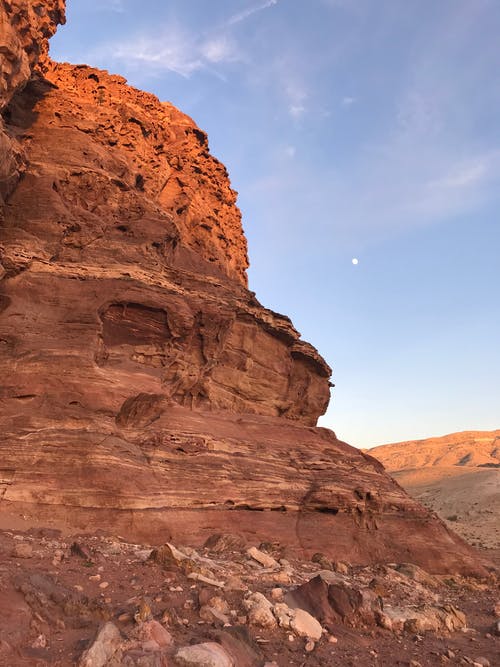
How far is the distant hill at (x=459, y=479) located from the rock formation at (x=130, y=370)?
2388 cm

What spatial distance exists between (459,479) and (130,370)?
75.1m

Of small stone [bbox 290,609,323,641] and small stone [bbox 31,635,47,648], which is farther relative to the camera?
small stone [bbox 290,609,323,641]

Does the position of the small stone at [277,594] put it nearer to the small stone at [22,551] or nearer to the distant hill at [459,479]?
the small stone at [22,551]

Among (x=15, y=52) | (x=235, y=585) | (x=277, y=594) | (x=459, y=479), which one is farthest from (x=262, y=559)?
(x=459, y=479)

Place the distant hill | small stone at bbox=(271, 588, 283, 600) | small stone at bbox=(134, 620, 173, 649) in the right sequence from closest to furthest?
1. small stone at bbox=(134, 620, 173, 649)
2. small stone at bbox=(271, 588, 283, 600)
3. the distant hill

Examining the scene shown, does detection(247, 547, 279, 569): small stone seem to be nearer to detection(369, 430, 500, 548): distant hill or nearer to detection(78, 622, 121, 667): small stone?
detection(78, 622, 121, 667): small stone

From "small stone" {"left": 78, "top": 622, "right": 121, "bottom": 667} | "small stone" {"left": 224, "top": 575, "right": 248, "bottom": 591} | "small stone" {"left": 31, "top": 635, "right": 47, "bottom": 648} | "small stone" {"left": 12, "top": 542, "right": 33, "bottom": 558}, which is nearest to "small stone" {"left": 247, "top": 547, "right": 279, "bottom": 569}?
"small stone" {"left": 224, "top": 575, "right": 248, "bottom": 591}

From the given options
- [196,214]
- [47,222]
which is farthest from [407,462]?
[47,222]

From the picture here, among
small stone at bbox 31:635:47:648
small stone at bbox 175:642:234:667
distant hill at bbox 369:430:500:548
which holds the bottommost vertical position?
small stone at bbox 31:635:47:648

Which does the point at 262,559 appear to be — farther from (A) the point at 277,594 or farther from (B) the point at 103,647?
(B) the point at 103,647

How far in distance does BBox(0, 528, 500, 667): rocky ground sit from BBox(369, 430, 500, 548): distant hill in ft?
106

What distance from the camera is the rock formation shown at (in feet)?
51.1

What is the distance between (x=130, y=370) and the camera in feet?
60.5

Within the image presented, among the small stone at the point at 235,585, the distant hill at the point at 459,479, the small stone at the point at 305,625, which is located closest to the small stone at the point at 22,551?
the small stone at the point at 235,585
